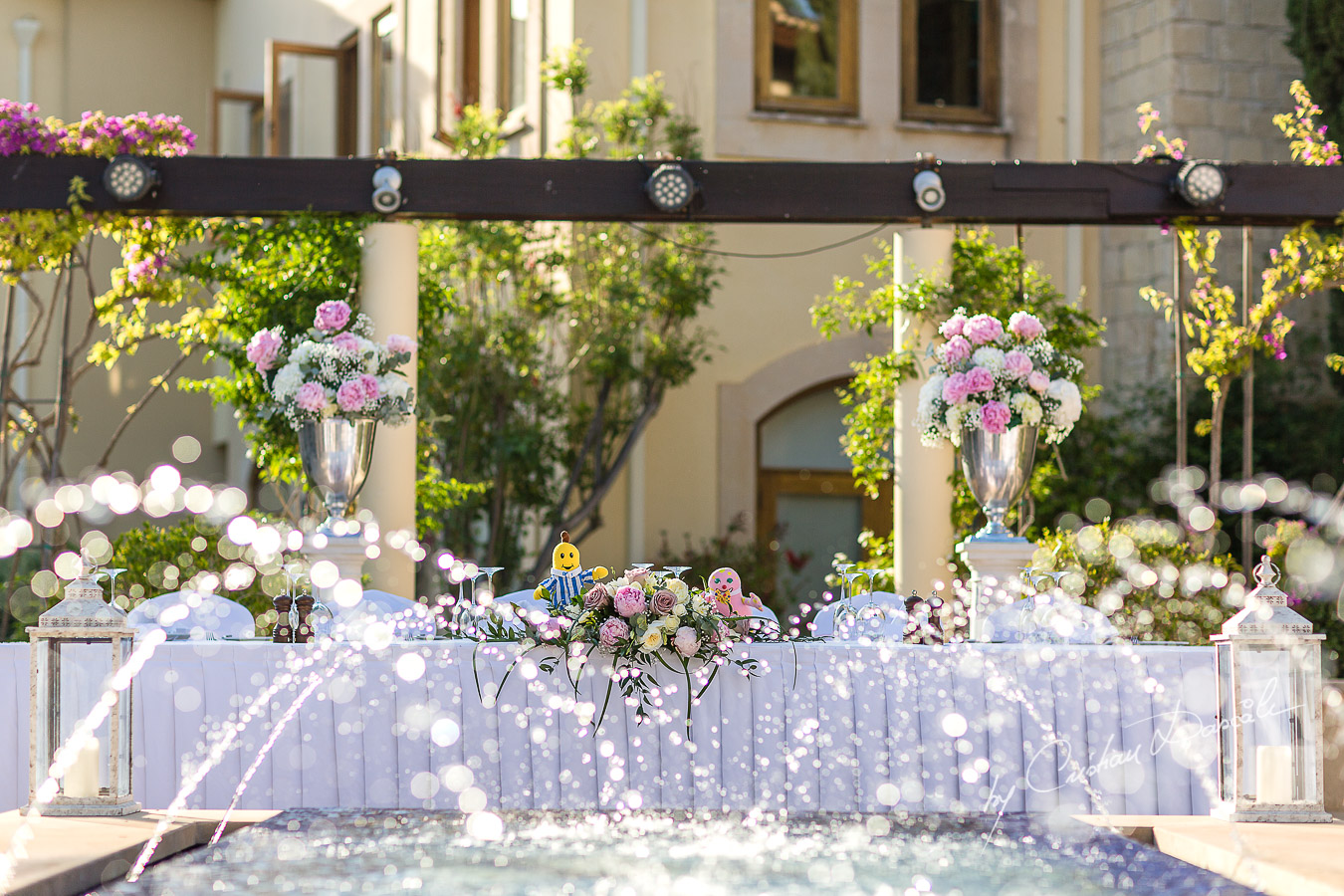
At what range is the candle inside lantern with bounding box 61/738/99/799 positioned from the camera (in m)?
2.68

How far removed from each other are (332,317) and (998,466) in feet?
8.08

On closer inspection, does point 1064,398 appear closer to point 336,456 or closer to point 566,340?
point 336,456

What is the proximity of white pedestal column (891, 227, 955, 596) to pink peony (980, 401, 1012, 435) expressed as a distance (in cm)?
158

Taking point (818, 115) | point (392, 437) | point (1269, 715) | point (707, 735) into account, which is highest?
point (818, 115)

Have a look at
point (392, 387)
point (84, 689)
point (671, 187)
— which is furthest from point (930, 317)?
point (84, 689)

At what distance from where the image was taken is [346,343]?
543 cm

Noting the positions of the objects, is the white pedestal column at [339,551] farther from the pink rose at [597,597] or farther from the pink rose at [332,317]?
the pink rose at [597,597]

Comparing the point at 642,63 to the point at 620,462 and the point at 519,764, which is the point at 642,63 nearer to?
the point at 620,462

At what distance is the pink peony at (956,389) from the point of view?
5168 millimetres

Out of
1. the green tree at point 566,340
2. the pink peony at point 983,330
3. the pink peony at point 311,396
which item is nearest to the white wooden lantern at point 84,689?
the pink peony at point 311,396

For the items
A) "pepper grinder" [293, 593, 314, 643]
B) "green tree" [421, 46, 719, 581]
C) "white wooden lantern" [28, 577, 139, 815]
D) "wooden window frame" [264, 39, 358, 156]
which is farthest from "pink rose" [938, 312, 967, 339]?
"wooden window frame" [264, 39, 358, 156]

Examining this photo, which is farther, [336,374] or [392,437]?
[392,437]

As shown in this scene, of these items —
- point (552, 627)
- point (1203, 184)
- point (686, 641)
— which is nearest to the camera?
point (686, 641)

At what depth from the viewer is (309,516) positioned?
6566 millimetres
